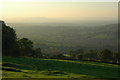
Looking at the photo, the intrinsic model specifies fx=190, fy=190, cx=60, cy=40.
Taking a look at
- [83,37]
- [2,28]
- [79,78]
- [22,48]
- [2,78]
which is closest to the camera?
[2,78]

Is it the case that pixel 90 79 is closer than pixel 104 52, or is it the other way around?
pixel 90 79

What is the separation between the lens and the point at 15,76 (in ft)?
44.1

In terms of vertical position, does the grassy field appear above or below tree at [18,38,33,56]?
below

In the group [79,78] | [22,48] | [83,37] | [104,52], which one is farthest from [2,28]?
[83,37]

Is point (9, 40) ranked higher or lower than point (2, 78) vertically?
higher

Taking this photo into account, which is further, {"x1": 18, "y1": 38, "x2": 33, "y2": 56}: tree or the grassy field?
{"x1": 18, "y1": 38, "x2": 33, "y2": 56}: tree

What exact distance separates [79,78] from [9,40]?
21.6 m

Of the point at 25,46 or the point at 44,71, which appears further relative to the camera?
the point at 25,46

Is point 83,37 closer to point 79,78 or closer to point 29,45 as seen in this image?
point 29,45

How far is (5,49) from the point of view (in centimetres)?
3406

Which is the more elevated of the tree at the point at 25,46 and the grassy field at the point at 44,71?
the tree at the point at 25,46

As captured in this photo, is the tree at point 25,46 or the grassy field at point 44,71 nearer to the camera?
the grassy field at point 44,71

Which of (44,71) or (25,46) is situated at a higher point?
(25,46)

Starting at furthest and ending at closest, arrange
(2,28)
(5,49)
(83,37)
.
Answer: (83,37) < (5,49) < (2,28)
